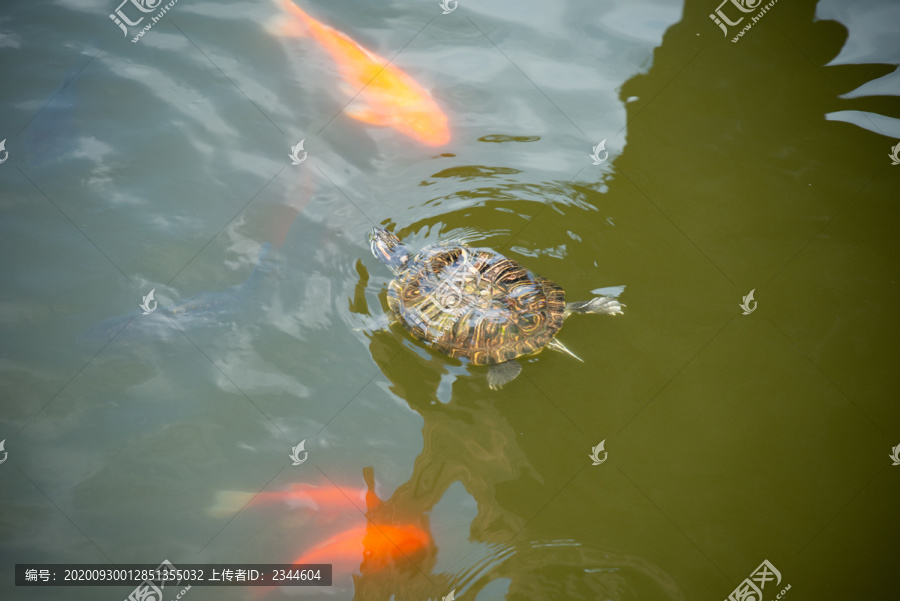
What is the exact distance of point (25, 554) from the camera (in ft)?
9.57

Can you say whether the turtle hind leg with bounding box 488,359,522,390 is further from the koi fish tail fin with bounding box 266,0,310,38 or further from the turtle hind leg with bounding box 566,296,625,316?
the koi fish tail fin with bounding box 266,0,310,38

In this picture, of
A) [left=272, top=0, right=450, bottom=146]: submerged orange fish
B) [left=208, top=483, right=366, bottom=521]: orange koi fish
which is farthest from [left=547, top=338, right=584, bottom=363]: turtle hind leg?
[left=272, top=0, right=450, bottom=146]: submerged orange fish

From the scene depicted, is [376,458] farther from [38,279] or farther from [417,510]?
[38,279]

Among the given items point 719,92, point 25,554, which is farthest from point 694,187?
point 25,554

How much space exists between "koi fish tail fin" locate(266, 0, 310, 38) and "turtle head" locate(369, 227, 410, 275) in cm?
209

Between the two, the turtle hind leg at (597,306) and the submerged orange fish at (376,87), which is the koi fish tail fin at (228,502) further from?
the submerged orange fish at (376,87)

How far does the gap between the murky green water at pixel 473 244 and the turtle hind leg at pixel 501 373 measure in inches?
2.8

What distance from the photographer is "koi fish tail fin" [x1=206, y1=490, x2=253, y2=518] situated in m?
3.07

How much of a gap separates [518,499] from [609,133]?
278cm

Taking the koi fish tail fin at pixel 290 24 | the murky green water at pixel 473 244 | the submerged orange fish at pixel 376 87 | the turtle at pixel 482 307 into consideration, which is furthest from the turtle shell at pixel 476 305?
the koi fish tail fin at pixel 290 24

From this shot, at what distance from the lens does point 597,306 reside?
352 centimetres

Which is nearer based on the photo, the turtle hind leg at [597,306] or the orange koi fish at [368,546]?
the orange koi fish at [368,546]
